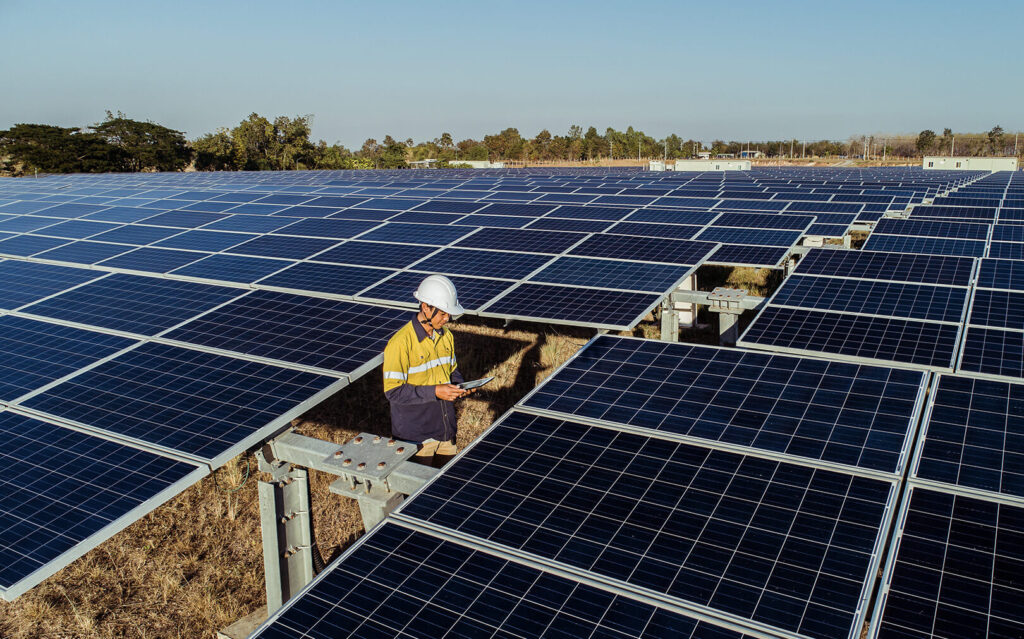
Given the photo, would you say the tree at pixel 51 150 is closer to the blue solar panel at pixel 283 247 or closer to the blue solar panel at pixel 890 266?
the blue solar panel at pixel 283 247

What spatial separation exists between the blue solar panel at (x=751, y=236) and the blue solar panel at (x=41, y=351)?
12145mm

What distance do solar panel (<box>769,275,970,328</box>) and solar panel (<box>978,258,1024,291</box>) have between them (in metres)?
1.20

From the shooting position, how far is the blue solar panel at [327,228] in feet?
53.4

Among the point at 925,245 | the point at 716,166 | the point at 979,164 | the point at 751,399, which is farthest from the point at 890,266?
the point at 979,164

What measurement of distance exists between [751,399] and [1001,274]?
840 centimetres

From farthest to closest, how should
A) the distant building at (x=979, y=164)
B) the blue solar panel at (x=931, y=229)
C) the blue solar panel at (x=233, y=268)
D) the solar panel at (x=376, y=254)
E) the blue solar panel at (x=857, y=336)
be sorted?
1. the distant building at (x=979, y=164)
2. the blue solar panel at (x=931, y=229)
3. the solar panel at (x=376, y=254)
4. the blue solar panel at (x=233, y=268)
5. the blue solar panel at (x=857, y=336)

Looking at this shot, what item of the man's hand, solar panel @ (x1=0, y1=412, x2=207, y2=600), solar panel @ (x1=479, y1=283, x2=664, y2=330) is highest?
solar panel @ (x1=479, y1=283, x2=664, y2=330)

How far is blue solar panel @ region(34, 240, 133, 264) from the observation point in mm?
15055

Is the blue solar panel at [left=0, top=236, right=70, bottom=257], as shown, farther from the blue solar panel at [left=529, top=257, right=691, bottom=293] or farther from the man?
the man

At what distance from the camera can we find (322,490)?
10539mm

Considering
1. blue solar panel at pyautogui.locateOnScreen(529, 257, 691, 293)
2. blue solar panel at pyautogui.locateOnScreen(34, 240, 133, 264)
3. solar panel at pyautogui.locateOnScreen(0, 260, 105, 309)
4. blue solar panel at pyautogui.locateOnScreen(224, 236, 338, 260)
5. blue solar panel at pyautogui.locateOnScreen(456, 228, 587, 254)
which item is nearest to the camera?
blue solar panel at pyautogui.locateOnScreen(529, 257, 691, 293)

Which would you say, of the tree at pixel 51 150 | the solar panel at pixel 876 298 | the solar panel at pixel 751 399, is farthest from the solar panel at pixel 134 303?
the tree at pixel 51 150

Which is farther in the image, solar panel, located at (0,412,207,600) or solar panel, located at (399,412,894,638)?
solar panel, located at (0,412,207,600)

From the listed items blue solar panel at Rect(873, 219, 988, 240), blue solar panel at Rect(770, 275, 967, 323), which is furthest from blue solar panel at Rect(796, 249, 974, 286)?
blue solar panel at Rect(873, 219, 988, 240)
